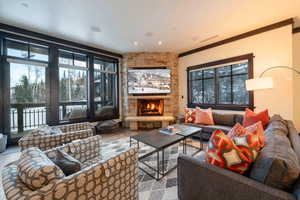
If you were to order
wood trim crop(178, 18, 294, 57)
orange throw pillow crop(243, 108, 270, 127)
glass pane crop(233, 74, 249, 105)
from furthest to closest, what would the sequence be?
glass pane crop(233, 74, 249, 105) < wood trim crop(178, 18, 294, 57) < orange throw pillow crop(243, 108, 270, 127)

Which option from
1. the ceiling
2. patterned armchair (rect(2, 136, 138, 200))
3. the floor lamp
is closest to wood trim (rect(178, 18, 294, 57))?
the ceiling

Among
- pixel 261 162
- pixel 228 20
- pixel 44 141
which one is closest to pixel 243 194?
pixel 261 162

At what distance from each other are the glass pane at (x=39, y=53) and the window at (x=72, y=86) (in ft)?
1.08

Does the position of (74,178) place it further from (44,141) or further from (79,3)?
(79,3)

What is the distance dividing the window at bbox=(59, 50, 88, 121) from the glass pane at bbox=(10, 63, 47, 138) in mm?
453

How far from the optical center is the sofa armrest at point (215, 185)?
0.87 metres

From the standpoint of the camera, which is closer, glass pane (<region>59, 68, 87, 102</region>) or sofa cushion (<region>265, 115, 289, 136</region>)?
sofa cushion (<region>265, 115, 289, 136</region>)

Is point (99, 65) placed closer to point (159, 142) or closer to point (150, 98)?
point (150, 98)

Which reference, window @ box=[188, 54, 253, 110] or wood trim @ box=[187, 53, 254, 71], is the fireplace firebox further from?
wood trim @ box=[187, 53, 254, 71]

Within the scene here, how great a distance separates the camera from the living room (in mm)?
1059

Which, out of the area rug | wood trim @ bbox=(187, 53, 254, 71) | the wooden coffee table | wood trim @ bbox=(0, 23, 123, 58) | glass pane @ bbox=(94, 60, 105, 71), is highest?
wood trim @ bbox=(0, 23, 123, 58)

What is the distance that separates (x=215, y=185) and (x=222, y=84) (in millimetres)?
3770

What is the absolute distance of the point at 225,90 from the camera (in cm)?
413

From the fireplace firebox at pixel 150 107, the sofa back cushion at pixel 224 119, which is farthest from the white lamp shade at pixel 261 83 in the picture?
the fireplace firebox at pixel 150 107
